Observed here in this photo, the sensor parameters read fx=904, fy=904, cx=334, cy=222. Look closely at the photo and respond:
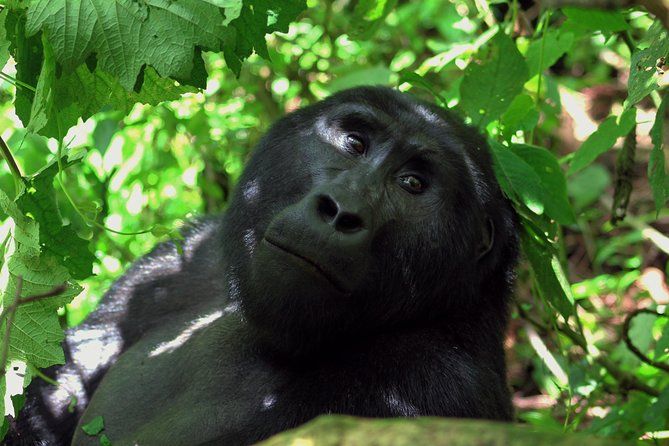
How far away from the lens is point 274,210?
3.15m

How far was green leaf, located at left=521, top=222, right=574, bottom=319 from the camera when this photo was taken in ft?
11.2

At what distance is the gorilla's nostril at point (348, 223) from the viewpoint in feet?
9.05

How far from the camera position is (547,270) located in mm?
3416

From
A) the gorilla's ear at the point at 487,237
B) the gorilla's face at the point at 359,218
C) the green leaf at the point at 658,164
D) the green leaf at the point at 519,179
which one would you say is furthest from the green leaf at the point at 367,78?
the green leaf at the point at 658,164

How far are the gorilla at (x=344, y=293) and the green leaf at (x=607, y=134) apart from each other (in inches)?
14.8

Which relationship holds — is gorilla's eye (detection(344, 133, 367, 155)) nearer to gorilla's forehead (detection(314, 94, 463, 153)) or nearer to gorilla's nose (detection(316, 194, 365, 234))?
gorilla's forehead (detection(314, 94, 463, 153))

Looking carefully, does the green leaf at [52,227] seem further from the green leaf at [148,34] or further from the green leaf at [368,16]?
the green leaf at [368,16]

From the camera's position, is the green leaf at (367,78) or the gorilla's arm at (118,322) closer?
the gorilla's arm at (118,322)

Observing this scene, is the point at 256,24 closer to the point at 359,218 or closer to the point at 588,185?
the point at 359,218

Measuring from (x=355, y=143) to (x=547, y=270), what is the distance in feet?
2.91

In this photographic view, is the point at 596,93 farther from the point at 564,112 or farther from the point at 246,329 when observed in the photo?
the point at 246,329

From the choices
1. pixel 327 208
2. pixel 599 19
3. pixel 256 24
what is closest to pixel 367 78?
pixel 599 19

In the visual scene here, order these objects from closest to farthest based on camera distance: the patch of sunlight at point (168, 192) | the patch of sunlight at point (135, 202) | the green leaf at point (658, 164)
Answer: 1. the green leaf at point (658, 164)
2. the patch of sunlight at point (135, 202)
3. the patch of sunlight at point (168, 192)

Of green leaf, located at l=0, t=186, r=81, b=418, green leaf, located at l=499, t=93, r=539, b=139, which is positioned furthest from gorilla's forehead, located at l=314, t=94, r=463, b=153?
green leaf, located at l=0, t=186, r=81, b=418
